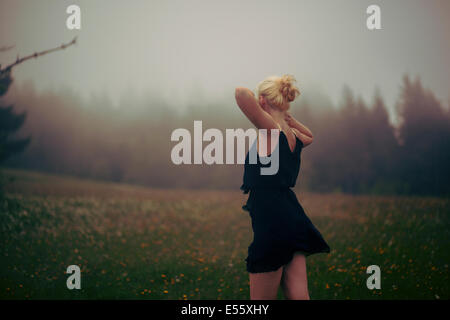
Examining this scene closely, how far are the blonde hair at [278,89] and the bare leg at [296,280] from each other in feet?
3.75

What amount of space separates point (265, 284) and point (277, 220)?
469 mm

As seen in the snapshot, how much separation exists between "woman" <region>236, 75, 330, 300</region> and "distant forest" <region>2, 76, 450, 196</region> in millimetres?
5991

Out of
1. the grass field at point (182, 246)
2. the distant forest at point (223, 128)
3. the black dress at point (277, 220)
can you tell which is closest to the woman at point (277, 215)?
the black dress at point (277, 220)

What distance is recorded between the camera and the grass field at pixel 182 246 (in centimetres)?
430

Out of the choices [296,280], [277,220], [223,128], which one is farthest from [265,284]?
[223,128]

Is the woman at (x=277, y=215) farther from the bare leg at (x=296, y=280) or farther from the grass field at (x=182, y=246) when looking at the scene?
the grass field at (x=182, y=246)

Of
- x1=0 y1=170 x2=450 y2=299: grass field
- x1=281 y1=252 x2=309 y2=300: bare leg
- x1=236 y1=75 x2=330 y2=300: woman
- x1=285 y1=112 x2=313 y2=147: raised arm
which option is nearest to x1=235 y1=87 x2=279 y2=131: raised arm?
x1=236 y1=75 x2=330 y2=300: woman

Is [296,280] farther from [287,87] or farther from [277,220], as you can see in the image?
[287,87]

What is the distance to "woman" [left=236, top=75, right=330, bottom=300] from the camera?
88.0 inches

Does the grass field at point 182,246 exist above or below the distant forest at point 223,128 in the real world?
below

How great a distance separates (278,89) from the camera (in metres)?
2.32

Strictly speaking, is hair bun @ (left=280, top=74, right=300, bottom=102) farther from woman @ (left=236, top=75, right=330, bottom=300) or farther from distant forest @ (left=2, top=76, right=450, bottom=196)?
distant forest @ (left=2, top=76, right=450, bottom=196)
